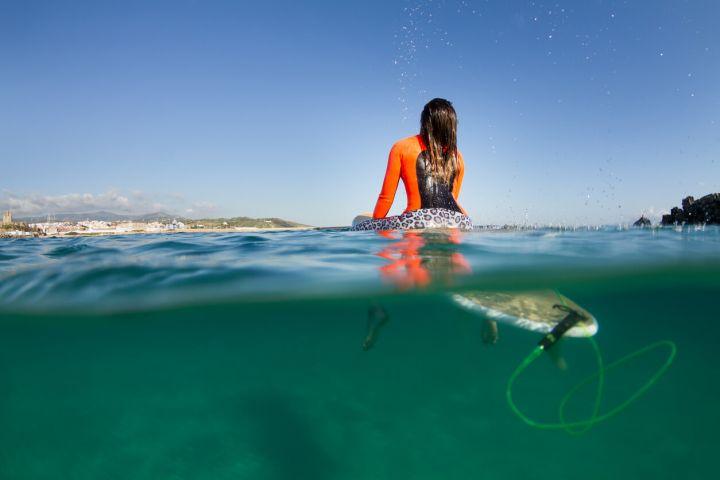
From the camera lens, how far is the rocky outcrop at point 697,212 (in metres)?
21.1

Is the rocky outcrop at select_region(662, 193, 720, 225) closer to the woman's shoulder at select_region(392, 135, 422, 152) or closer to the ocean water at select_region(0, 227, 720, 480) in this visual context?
the ocean water at select_region(0, 227, 720, 480)

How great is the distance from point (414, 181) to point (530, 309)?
2.66 metres

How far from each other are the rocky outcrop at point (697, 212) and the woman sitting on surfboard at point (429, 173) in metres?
23.1

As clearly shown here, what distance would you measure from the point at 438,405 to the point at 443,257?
7.06 m

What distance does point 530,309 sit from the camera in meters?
5.21

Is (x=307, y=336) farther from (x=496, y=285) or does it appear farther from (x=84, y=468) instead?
(x=496, y=285)

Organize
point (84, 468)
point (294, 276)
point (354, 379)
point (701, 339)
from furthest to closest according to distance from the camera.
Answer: point (354, 379) < point (701, 339) < point (84, 468) < point (294, 276)

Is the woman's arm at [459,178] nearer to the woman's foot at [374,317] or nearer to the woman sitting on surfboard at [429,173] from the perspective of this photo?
the woman sitting on surfboard at [429,173]

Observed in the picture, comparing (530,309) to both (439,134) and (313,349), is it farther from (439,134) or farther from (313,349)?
(313,349)

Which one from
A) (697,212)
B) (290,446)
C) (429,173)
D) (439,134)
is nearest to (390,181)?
(429,173)

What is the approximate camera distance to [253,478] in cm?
609

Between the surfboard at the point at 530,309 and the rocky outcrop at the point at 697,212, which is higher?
the rocky outcrop at the point at 697,212

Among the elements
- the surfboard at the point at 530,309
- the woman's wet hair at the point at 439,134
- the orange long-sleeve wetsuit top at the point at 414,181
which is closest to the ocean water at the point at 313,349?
the surfboard at the point at 530,309

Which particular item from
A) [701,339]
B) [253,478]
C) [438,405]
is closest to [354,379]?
[438,405]
